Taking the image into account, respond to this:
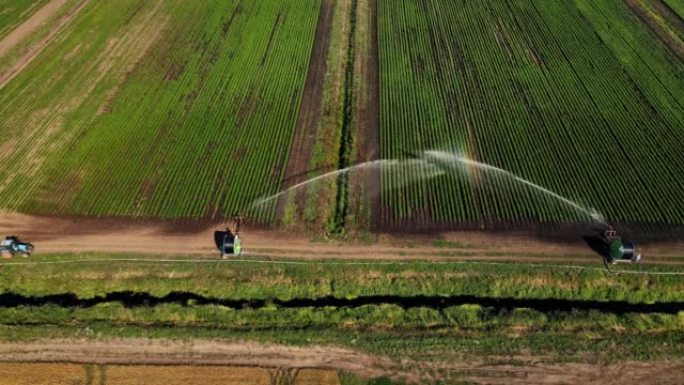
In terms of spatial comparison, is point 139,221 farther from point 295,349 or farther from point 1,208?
point 295,349

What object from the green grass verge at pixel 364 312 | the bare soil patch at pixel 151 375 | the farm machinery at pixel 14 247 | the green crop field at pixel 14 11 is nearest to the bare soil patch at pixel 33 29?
the green crop field at pixel 14 11

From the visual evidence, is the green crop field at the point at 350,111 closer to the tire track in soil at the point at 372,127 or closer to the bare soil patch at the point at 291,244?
the tire track in soil at the point at 372,127

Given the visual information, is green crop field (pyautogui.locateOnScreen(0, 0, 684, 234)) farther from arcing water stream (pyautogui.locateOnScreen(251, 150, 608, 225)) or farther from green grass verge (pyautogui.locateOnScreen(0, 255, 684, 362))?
green grass verge (pyautogui.locateOnScreen(0, 255, 684, 362))

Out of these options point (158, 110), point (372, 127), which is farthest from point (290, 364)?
point (158, 110)

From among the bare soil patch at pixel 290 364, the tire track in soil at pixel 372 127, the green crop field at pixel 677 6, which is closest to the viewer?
the bare soil patch at pixel 290 364

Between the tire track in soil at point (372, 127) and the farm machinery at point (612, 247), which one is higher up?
the tire track in soil at point (372, 127)
